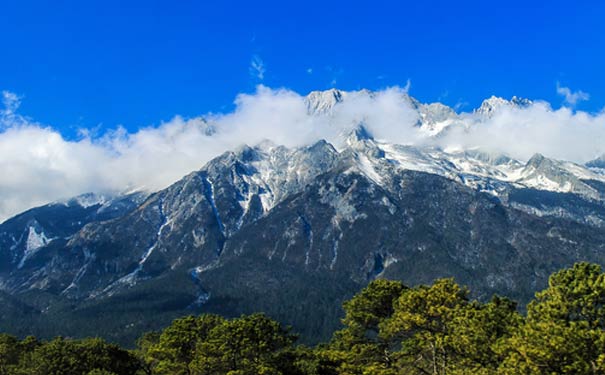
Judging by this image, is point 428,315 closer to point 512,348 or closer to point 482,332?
point 482,332

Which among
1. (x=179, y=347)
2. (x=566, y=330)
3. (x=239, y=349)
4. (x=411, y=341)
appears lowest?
(x=179, y=347)

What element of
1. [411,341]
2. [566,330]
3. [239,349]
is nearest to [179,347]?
[239,349]

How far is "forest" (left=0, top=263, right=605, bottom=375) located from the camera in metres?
42.9

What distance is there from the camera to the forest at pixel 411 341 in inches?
1690

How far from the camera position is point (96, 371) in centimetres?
6706

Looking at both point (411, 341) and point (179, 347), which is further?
point (179, 347)

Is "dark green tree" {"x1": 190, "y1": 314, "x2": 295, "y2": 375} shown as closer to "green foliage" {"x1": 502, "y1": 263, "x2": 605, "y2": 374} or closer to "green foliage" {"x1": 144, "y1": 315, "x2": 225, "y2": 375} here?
"green foliage" {"x1": 144, "y1": 315, "x2": 225, "y2": 375}

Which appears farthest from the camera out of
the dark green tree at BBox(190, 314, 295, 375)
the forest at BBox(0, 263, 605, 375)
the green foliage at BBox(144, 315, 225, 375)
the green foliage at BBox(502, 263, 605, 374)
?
the green foliage at BBox(144, 315, 225, 375)

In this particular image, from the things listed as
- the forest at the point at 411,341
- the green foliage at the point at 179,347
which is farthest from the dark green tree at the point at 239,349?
the green foliage at the point at 179,347

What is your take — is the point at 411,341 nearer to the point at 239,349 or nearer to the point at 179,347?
the point at 239,349

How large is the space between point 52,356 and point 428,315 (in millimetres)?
50036

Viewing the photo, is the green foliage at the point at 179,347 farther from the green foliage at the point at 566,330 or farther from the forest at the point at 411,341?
the green foliage at the point at 566,330

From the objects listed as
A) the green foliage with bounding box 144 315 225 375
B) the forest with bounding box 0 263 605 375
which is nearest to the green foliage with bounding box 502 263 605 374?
the forest with bounding box 0 263 605 375

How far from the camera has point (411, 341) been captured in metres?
60.9
